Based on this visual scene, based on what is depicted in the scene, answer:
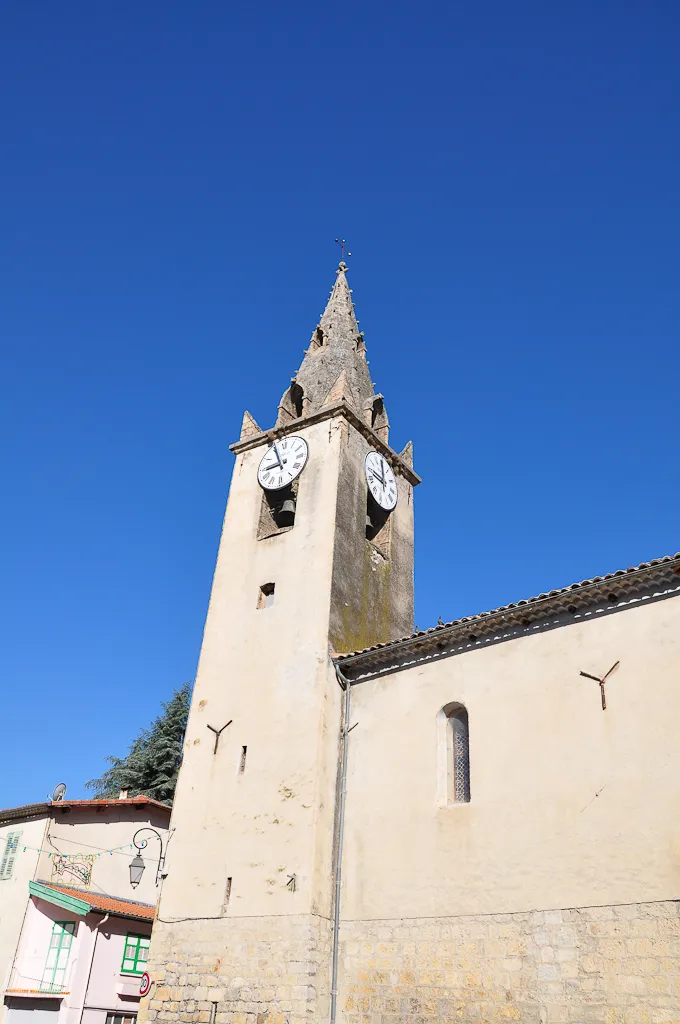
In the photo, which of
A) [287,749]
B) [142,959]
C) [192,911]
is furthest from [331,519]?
[142,959]

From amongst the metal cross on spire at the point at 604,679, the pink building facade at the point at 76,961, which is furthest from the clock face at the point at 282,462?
the pink building facade at the point at 76,961

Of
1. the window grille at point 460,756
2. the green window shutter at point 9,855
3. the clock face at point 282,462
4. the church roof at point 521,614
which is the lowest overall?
the green window shutter at point 9,855

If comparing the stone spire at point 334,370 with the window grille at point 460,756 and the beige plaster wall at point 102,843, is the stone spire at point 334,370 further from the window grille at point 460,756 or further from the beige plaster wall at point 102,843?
the beige plaster wall at point 102,843

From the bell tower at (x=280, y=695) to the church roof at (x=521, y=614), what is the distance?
3.31ft

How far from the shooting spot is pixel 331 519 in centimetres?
1850

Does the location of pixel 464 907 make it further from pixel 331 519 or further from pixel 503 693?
pixel 331 519

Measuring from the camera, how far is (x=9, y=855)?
73.8 ft

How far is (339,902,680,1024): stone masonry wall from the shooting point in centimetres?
1098

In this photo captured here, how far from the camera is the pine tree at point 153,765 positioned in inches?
1407

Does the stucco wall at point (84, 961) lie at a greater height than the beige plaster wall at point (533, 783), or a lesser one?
lesser

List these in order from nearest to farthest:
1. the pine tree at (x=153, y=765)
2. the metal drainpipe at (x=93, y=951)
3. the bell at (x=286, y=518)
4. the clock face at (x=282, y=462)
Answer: the metal drainpipe at (x=93, y=951)
the clock face at (x=282, y=462)
the bell at (x=286, y=518)
the pine tree at (x=153, y=765)

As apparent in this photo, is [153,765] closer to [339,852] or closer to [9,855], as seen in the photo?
[9,855]

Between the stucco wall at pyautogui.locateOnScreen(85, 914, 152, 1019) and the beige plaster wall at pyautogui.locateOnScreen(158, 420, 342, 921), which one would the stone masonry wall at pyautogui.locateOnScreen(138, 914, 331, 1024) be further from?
the stucco wall at pyautogui.locateOnScreen(85, 914, 152, 1019)

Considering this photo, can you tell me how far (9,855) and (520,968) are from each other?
1598cm
